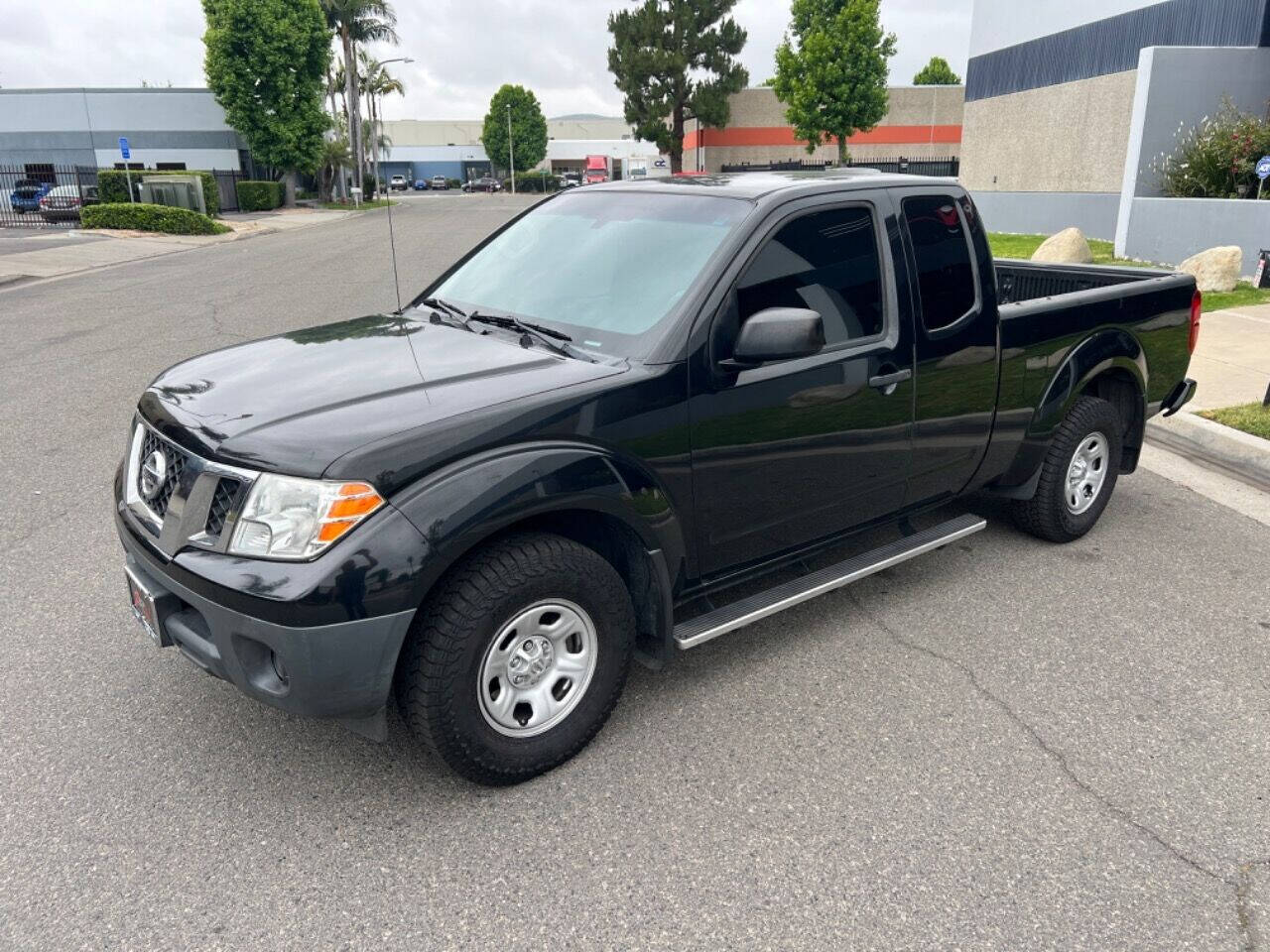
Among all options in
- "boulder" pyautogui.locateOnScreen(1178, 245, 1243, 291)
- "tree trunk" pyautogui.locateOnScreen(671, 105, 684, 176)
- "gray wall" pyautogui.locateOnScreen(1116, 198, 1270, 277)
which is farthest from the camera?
"tree trunk" pyautogui.locateOnScreen(671, 105, 684, 176)

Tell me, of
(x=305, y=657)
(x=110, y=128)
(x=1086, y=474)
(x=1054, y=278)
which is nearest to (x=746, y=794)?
(x=305, y=657)

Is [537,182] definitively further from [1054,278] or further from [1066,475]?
[1066,475]

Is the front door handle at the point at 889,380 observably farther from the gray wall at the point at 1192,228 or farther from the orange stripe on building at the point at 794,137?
the orange stripe on building at the point at 794,137

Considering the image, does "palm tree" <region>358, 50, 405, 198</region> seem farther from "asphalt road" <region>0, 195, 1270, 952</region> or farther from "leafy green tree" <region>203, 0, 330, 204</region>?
"asphalt road" <region>0, 195, 1270, 952</region>

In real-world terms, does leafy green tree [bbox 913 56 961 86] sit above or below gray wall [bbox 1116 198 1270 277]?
above

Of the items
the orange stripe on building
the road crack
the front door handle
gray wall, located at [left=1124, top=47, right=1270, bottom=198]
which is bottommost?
the road crack

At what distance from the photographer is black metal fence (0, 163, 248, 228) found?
99.1ft

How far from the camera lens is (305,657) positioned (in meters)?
2.56

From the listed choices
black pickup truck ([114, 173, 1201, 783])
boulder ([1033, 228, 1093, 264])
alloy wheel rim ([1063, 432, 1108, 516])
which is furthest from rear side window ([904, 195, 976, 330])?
boulder ([1033, 228, 1093, 264])

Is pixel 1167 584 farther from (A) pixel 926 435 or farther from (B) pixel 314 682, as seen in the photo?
(B) pixel 314 682

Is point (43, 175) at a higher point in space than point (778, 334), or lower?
higher

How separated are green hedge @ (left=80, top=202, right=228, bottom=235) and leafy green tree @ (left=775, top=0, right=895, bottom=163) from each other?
2741 centimetres

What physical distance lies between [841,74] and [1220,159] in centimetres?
2991

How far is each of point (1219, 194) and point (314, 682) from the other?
16798 mm
